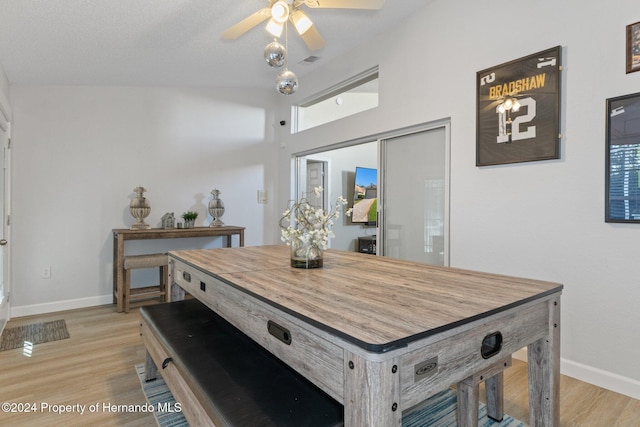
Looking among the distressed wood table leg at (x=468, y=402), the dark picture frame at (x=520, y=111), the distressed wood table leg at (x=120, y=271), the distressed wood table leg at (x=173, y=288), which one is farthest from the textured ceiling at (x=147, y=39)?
the distressed wood table leg at (x=468, y=402)

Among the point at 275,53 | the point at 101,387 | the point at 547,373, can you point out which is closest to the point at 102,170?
the point at 101,387

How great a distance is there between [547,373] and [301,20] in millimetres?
2195

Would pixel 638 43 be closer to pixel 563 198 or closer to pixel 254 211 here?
pixel 563 198

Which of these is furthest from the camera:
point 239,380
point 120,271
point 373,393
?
point 120,271

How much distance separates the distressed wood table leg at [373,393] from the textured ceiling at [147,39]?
2725 mm

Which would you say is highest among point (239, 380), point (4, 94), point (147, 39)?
point (147, 39)

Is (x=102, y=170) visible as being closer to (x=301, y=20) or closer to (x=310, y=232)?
(x=301, y=20)

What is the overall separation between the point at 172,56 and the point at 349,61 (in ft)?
6.09

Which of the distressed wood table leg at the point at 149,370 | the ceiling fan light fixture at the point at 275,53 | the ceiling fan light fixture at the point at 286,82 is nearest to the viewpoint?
the ceiling fan light fixture at the point at 275,53

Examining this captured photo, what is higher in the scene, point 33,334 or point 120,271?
point 120,271

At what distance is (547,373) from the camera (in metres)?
1.39

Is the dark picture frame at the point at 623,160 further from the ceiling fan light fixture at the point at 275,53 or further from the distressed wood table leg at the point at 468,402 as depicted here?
the ceiling fan light fixture at the point at 275,53

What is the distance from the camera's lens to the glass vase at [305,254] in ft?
5.79

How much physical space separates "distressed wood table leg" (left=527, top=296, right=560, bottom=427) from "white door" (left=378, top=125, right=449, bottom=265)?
1.63 m
